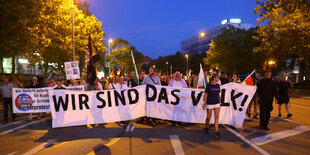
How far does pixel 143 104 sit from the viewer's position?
8.84 metres

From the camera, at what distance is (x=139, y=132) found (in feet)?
25.6

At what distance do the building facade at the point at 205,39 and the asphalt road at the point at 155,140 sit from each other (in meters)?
97.5

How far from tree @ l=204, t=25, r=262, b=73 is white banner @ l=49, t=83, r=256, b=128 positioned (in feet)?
121

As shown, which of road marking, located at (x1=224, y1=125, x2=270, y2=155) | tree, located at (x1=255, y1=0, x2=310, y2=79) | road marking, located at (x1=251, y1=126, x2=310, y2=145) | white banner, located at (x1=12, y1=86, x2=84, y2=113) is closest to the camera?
road marking, located at (x1=224, y1=125, x2=270, y2=155)

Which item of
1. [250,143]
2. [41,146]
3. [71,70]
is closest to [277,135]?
[250,143]

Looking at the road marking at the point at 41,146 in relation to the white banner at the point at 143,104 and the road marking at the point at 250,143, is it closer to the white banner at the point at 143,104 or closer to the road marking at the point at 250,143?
the white banner at the point at 143,104

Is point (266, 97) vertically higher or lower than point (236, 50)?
lower

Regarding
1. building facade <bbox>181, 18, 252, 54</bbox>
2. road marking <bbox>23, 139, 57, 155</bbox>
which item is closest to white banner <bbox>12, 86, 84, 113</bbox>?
road marking <bbox>23, 139, 57, 155</bbox>

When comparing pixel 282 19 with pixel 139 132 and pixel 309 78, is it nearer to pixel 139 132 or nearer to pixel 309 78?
pixel 309 78

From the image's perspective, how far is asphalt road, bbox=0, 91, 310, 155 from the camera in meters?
5.89

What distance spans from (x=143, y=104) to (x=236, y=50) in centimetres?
3839

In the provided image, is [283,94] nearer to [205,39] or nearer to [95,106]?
[95,106]

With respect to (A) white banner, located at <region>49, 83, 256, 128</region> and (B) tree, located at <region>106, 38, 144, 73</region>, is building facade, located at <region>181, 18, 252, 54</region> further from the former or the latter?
(A) white banner, located at <region>49, 83, 256, 128</region>

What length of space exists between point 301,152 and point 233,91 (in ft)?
10.3
